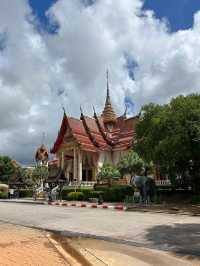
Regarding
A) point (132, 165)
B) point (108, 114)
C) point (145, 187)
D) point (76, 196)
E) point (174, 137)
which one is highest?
point (108, 114)

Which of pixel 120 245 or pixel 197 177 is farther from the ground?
pixel 197 177

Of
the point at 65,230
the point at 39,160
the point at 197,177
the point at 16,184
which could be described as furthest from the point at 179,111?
the point at 39,160

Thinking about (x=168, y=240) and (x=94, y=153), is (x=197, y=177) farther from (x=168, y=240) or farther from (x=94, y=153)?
(x=94, y=153)

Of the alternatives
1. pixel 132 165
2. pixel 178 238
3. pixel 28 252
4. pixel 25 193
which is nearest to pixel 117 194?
pixel 132 165

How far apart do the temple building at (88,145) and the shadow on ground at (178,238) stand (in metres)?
32.6

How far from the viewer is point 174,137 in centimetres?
2203

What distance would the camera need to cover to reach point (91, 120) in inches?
2004

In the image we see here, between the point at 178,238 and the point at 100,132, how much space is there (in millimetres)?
40868

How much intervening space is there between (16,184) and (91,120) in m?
13.2

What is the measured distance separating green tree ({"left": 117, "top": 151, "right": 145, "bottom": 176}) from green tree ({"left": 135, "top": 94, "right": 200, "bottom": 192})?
27.3ft

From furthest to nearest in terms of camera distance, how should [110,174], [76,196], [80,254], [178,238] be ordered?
[110,174], [76,196], [178,238], [80,254]

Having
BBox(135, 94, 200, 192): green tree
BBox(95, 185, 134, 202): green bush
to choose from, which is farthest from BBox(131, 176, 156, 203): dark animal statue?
BBox(95, 185, 134, 202): green bush

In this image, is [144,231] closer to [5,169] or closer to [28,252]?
[28,252]

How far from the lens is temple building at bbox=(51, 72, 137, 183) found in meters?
45.8
